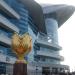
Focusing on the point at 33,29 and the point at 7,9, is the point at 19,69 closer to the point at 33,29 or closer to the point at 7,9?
the point at 7,9

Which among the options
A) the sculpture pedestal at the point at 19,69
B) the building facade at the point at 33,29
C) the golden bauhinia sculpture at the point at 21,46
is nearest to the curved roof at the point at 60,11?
the building facade at the point at 33,29

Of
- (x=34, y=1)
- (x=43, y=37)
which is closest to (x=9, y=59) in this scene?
(x=34, y=1)

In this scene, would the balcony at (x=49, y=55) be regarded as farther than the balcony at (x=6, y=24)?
Yes

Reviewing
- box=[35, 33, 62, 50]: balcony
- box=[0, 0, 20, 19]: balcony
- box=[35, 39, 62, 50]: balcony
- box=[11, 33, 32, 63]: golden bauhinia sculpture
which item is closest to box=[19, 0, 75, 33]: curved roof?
box=[35, 33, 62, 50]: balcony

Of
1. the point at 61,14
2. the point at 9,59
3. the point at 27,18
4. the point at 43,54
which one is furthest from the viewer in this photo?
the point at 61,14

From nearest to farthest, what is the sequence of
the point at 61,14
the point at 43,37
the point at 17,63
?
the point at 17,63 → the point at 43,37 → the point at 61,14

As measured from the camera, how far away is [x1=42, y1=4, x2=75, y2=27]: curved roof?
9975cm

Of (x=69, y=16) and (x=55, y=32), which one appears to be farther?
(x=69, y=16)

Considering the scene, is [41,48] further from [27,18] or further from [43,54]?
[27,18]

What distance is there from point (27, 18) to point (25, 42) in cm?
4395

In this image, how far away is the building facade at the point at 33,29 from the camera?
50028 millimetres

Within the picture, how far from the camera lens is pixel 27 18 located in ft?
210

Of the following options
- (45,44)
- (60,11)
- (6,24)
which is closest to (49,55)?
(45,44)

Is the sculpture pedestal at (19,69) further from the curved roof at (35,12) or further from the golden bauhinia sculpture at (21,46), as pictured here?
the curved roof at (35,12)
